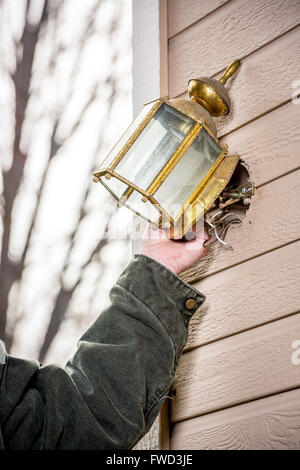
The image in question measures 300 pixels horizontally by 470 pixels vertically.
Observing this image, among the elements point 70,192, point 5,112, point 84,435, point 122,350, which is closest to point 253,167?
point 122,350

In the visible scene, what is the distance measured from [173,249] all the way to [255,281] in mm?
155

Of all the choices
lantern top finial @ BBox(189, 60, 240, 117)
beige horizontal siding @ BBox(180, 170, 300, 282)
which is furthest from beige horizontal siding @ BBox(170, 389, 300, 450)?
lantern top finial @ BBox(189, 60, 240, 117)

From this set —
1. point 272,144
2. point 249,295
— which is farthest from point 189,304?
point 272,144

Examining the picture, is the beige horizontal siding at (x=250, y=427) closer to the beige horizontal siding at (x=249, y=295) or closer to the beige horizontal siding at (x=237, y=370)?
the beige horizontal siding at (x=237, y=370)

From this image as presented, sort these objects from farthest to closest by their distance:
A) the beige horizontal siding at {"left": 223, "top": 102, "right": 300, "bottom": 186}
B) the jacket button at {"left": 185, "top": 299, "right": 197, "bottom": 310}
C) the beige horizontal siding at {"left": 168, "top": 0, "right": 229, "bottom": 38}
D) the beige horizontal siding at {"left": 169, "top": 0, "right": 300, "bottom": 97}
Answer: the beige horizontal siding at {"left": 168, "top": 0, "right": 229, "bottom": 38}
the beige horizontal siding at {"left": 169, "top": 0, "right": 300, "bottom": 97}
the beige horizontal siding at {"left": 223, "top": 102, "right": 300, "bottom": 186}
the jacket button at {"left": 185, "top": 299, "right": 197, "bottom": 310}

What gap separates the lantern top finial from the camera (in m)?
1.19

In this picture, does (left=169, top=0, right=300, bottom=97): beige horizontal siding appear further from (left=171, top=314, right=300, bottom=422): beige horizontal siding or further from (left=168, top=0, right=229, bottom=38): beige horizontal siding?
(left=171, top=314, right=300, bottom=422): beige horizontal siding

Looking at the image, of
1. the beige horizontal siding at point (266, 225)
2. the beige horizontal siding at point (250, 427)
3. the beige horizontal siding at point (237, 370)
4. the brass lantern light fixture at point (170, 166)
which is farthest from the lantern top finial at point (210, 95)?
the beige horizontal siding at point (250, 427)

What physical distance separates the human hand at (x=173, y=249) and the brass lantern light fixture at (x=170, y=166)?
0.03 m

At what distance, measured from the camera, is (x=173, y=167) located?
1060mm

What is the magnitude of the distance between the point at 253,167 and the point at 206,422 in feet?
1.53

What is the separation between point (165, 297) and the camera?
1.01m

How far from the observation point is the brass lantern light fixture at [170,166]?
1.06 m

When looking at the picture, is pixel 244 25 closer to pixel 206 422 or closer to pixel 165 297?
pixel 165 297
